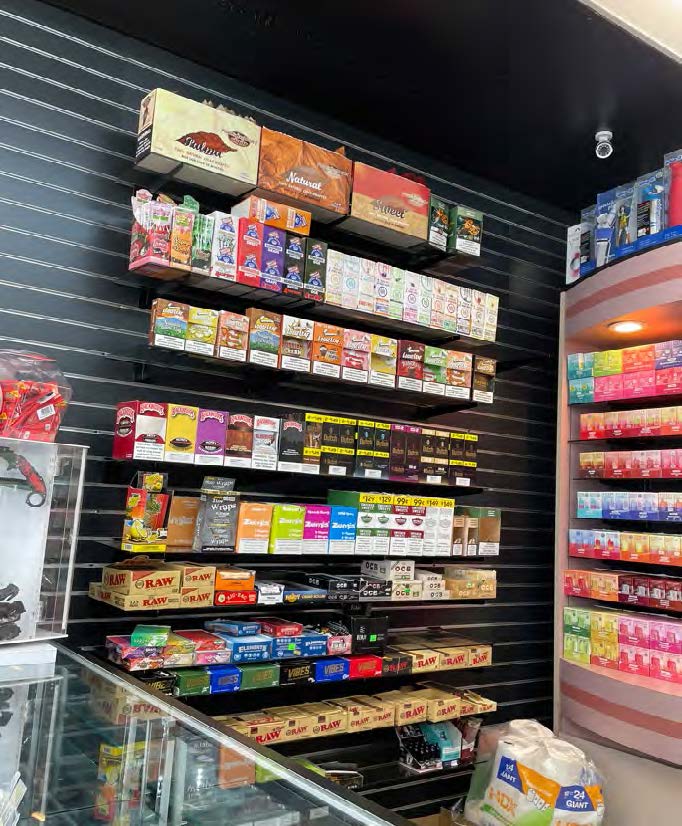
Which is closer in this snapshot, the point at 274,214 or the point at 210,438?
the point at 210,438

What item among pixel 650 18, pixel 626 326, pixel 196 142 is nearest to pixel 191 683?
pixel 196 142

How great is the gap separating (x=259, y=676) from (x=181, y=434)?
1.08 meters

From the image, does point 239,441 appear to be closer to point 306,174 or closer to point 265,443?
point 265,443

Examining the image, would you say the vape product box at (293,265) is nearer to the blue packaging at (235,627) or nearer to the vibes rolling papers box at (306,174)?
the vibes rolling papers box at (306,174)

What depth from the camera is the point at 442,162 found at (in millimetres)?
4547

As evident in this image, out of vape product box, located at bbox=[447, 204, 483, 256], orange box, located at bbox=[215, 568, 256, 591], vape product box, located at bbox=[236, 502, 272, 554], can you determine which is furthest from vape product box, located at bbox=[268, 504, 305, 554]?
vape product box, located at bbox=[447, 204, 483, 256]

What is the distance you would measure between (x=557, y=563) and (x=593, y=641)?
1.62 feet

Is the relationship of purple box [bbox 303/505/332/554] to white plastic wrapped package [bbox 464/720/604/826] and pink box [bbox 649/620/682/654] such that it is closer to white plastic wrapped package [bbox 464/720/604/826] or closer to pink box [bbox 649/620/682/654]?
white plastic wrapped package [bbox 464/720/604/826]

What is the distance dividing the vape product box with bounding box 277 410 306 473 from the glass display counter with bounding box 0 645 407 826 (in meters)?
1.40

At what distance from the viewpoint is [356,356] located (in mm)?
3537

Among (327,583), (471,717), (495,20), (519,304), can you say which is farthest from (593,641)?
(495,20)

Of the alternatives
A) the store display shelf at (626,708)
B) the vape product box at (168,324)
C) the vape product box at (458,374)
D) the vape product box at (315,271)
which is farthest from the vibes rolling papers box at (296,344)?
the store display shelf at (626,708)

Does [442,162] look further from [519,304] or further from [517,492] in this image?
→ [517,492]

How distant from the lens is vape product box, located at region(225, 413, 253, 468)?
314cm
